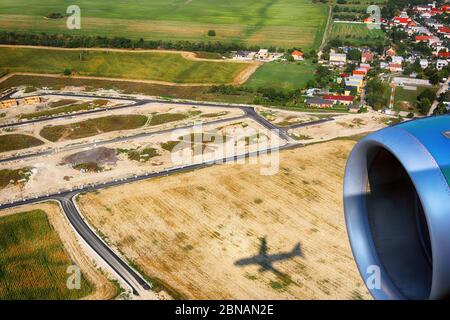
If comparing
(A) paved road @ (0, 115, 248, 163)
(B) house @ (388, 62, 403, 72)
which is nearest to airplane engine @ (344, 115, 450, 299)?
(A) paved road @ (0, 115, 248, 163)

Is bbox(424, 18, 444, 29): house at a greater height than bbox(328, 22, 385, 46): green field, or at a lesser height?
greater

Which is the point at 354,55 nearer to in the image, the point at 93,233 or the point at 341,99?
the point at 341,99

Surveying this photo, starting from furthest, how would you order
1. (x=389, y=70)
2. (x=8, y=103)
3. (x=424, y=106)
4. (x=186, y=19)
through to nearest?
(x=186, y=19) → (x=389, y=70) → (x=8, y=103) → (x=424, y=106)

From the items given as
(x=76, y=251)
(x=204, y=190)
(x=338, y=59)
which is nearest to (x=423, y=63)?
(x=338, y=59)

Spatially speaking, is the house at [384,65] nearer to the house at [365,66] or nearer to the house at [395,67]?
the house at [395,67]

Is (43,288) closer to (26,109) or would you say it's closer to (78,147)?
(78,147)

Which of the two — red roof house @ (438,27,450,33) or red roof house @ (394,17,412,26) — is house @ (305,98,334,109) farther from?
red roof house @ (394,17,412,26)
